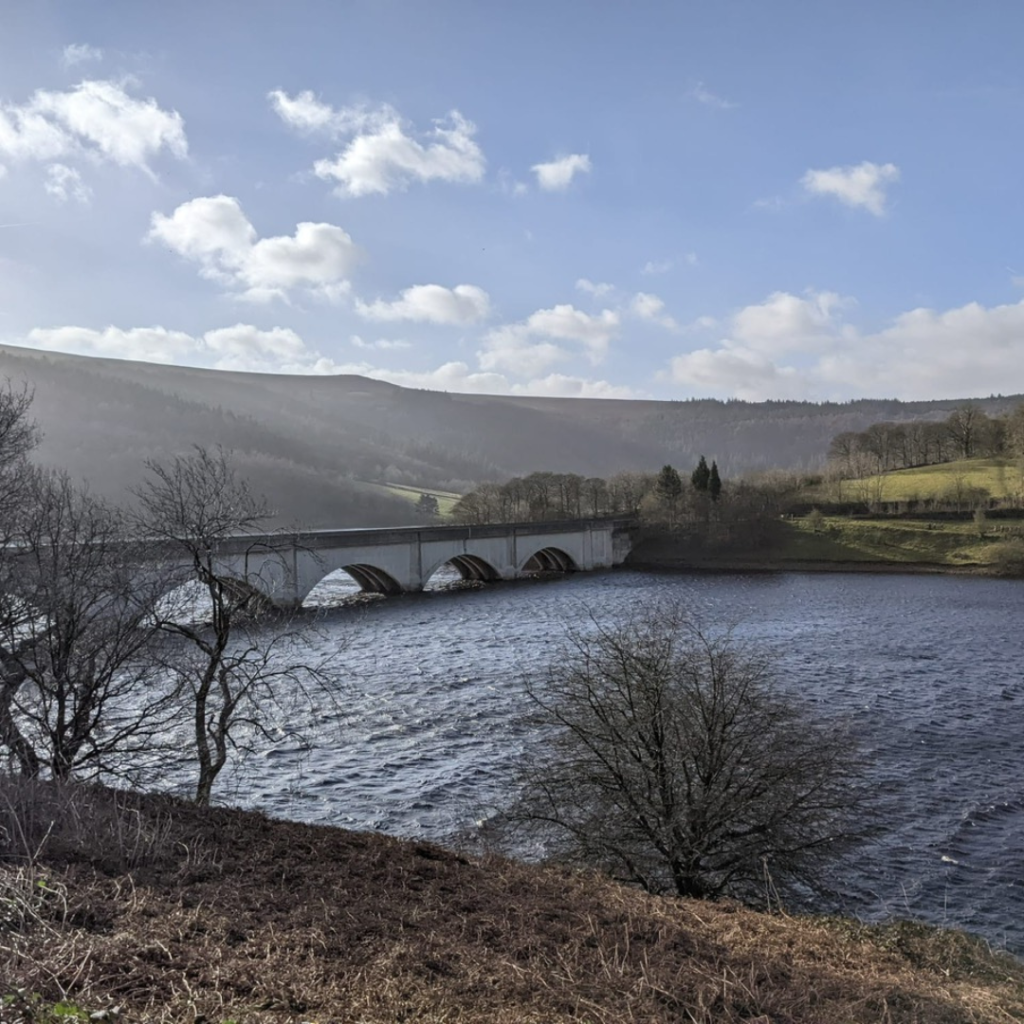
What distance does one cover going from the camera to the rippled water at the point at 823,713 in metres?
16.8

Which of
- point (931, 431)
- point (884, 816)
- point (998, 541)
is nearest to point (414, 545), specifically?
point (884, 816)

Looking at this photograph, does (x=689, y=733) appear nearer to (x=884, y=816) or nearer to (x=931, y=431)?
(x=884, y=816)

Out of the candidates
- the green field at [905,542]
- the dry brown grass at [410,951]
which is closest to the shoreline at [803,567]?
the green field at [905,542]

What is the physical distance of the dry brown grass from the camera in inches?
252

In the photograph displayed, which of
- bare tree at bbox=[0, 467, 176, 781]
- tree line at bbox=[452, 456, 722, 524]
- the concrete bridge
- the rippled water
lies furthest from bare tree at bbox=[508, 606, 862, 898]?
tree line at bbox=[452, 456, 722, 524]

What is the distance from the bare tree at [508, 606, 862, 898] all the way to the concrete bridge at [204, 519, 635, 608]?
1333 inches

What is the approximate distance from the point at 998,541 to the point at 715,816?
88.2 metres

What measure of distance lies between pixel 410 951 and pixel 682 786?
8550mm

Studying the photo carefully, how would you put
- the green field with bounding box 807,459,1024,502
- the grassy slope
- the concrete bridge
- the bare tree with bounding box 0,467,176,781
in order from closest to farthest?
the bare tree with bounding box 0,467,176,781 < the concrete bridge < the grassy slope < the green field with bounding box 807,459,1024,502

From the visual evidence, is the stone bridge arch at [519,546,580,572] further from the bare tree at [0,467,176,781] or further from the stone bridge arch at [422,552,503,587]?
the bare tree at [0,467,176,781]

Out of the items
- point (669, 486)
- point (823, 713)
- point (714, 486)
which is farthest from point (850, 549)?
point (823, 713)

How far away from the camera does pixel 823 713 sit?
92.3 feet

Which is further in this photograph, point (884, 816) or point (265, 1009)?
point (884, 816)

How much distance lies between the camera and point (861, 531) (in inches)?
3826
